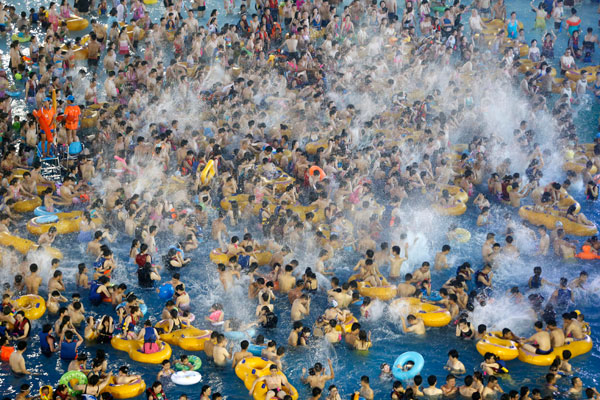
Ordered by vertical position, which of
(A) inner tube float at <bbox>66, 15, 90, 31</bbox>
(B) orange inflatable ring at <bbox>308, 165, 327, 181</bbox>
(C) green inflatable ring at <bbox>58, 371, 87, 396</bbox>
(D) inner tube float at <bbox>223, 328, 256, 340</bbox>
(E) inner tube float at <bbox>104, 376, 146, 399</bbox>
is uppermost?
(A) inner tube float at <bbox>66, 15, 90, 31</bbox>

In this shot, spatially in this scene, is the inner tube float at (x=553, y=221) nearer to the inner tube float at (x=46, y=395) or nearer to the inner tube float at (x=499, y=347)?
the inner tube float at (x=499, y=347)

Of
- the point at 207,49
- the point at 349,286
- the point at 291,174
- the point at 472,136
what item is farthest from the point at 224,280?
the point at 207,49

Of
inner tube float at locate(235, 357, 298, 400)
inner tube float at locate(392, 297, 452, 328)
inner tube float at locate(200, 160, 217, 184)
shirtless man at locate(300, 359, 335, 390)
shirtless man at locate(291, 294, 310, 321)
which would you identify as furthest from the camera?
inner tube float at locate(200, 160, 217, 184)

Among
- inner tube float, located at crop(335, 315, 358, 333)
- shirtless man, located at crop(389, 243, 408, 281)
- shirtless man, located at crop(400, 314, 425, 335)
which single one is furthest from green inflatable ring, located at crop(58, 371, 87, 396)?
shirtless man, located at crop(389, 243, 408, 281)

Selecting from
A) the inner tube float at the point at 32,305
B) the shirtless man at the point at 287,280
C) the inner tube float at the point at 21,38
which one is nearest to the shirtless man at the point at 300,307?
the shirtless man at the point at 287,280

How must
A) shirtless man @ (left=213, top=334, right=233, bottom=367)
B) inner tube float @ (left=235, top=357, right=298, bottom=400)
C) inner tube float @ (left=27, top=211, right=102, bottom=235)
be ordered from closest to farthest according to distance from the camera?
1. inner tube float @ (left=235, top=357, right=298, bottom=400)
2. shirtless man @ (left=213, top=334, right=233, bottom=367)
3. inner tube float @ (left=27, top=211, right=102, bottom=235)

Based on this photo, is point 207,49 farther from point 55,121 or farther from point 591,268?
point 591,268

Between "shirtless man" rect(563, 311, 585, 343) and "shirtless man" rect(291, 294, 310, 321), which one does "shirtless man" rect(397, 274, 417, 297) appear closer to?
"shirtless man" rect(291, 294, 310, 321)
